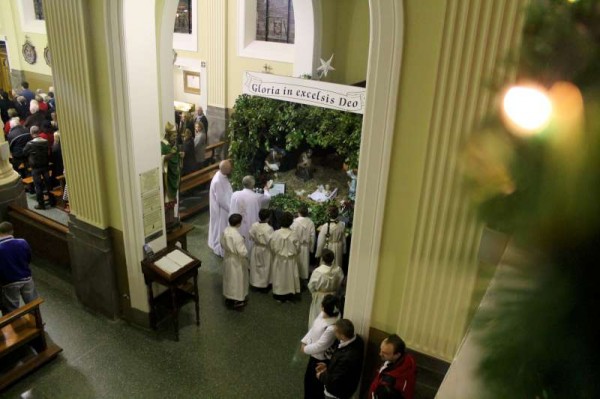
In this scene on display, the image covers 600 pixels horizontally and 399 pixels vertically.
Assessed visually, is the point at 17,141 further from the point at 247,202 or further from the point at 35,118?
the point at 247,202

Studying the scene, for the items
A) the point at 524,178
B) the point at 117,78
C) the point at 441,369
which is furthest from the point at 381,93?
the point at 524,178

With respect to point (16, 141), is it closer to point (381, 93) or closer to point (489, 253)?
point (381, 93)

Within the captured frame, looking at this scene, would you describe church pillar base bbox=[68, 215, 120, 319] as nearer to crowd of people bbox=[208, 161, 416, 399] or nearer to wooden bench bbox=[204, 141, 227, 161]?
crowd of people bbox=[208, 161, 416, 399]

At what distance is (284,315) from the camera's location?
20.3 ft

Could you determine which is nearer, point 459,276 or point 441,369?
point 459,276

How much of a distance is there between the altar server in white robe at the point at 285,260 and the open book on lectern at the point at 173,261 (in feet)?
3.89

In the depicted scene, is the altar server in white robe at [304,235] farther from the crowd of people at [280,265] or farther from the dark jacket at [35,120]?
the dark jacket at [35,120]

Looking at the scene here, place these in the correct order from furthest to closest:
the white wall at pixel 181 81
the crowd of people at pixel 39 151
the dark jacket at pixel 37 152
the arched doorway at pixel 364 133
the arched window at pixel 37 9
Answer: the arched window at pixel 37 9 → the white wall at pixel 181 81 → the crowd of people at pixel 39 151 → the dark jacket at pixel 37 152 → the arched doorway at pixel 364 133

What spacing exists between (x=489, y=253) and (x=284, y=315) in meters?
5.69

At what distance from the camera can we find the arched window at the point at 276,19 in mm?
10969

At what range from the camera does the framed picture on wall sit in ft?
41.4

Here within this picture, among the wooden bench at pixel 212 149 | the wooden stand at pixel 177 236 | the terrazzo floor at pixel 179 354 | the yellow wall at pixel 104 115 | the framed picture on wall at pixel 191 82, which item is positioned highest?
the yellow wall at pixel 104 115

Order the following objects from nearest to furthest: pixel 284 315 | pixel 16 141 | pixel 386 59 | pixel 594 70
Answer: pixel 594 70, pixel 386 59, pixel 284 315, pixel 16 141

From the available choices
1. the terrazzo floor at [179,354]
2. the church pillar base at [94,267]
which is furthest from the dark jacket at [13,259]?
the terrazzo floor at [179,354]
